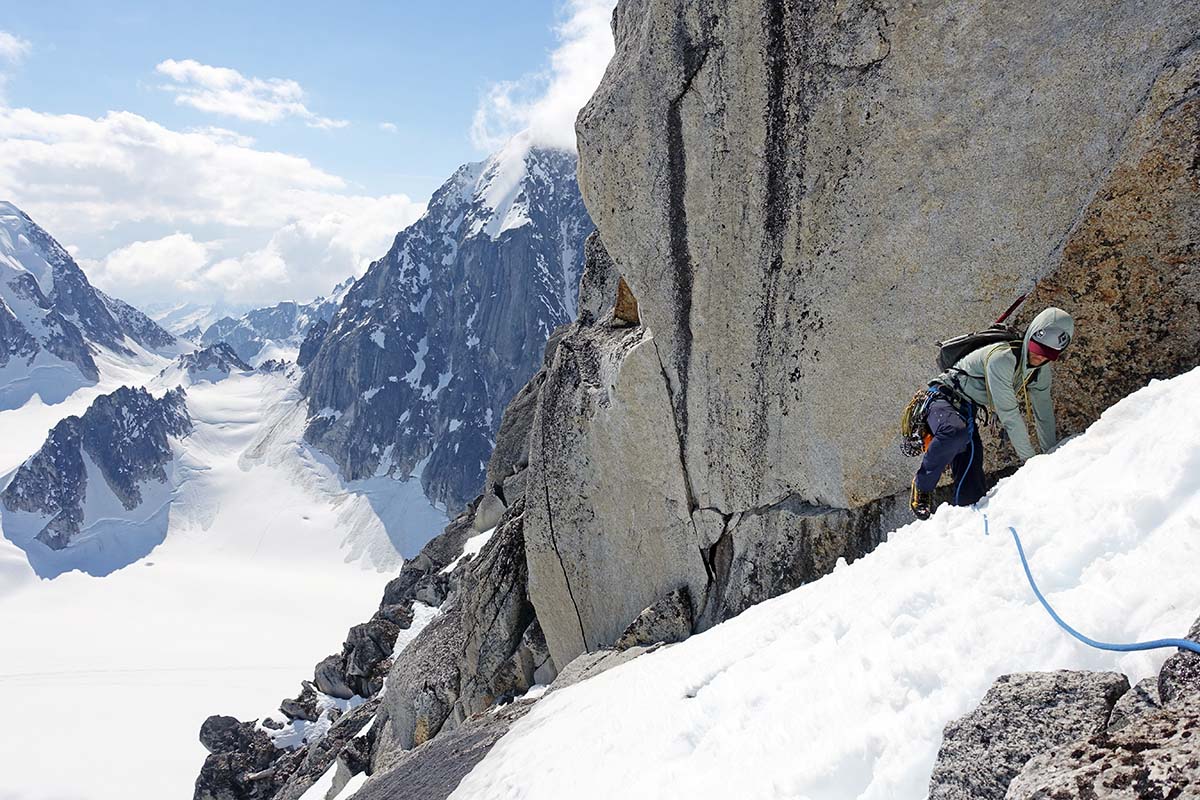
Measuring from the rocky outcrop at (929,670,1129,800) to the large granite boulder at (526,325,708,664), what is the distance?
10.6 meters

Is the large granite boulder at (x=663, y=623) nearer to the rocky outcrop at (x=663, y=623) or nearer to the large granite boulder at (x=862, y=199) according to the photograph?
the rocky outcrop at (x=663, y=623)

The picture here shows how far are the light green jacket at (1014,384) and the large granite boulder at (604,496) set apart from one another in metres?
7.04

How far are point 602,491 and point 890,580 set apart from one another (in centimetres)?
1060

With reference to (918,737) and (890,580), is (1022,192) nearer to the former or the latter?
(890,580)

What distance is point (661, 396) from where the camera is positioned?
1528 cm

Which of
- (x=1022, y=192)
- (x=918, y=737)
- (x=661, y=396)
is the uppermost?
(x=661, y=396)

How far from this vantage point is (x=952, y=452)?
873 cm

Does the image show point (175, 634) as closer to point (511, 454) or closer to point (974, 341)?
point (511, 454)

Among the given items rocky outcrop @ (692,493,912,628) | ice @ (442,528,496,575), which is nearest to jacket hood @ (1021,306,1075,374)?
rocky outcrop @ (692,493,912,628)

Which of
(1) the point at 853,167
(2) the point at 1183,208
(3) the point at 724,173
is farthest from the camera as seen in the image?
(3) the point at 724,173

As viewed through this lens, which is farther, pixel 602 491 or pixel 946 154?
pixel 602 491

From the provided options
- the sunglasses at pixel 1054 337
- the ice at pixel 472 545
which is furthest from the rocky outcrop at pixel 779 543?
the ice at pixel 472 545

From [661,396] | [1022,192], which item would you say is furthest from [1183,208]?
[661,396]

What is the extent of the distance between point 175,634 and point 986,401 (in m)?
162
